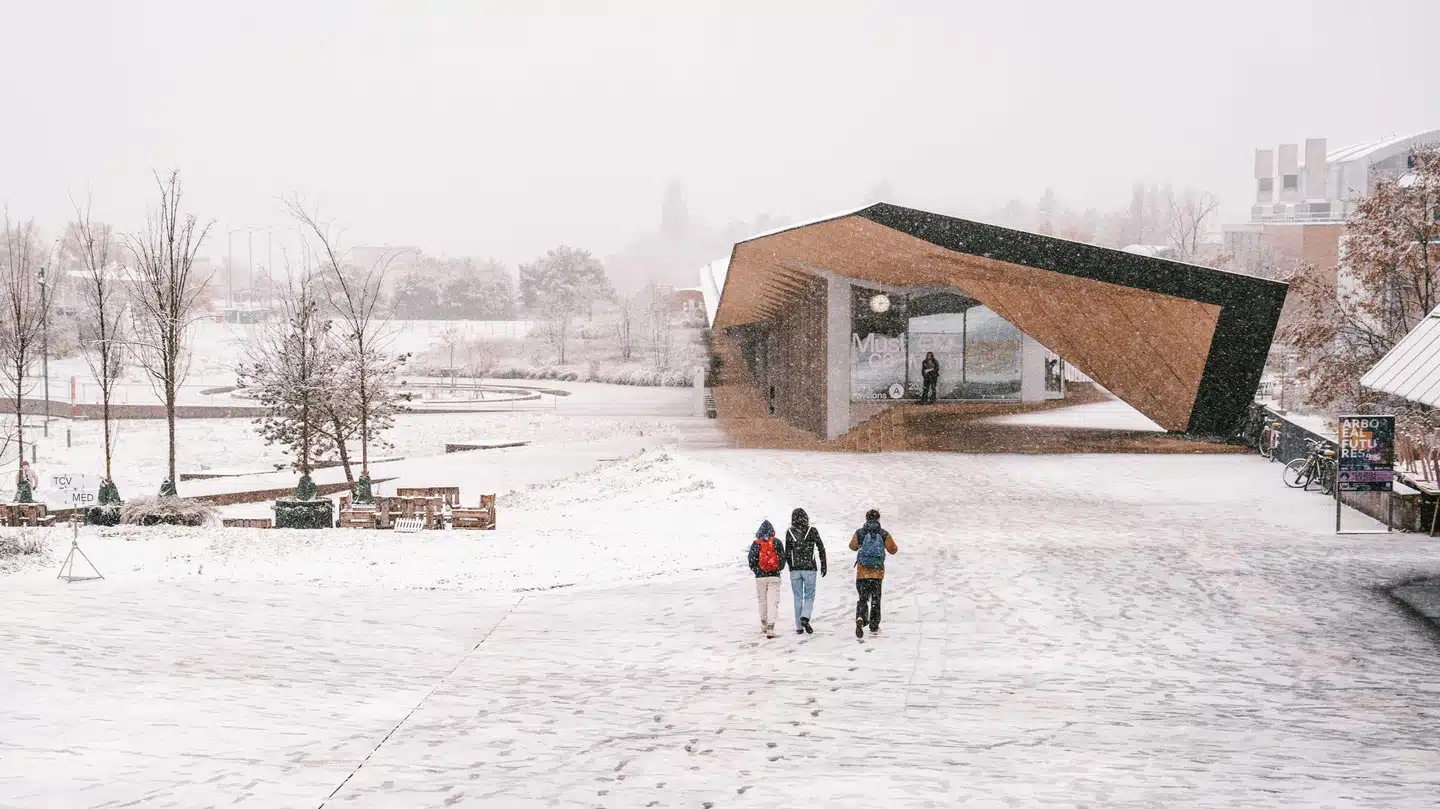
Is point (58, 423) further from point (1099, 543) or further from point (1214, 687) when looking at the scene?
point (1214, 687)

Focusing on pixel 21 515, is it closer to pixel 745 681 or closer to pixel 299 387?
pixel 299 387

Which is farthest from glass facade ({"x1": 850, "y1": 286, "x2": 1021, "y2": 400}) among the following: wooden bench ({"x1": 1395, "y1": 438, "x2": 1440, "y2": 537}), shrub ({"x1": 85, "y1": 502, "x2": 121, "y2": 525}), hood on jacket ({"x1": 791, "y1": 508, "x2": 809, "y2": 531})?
hood on jacket ({"x1": 791, "y1": 508, "x2": 809, "y2": 531})

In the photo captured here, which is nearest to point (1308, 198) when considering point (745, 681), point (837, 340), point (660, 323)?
point (660, 323)

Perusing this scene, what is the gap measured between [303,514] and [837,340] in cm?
1429

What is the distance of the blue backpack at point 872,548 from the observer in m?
11.3

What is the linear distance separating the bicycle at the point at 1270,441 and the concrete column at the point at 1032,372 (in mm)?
11443

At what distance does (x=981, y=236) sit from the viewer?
22625 mm

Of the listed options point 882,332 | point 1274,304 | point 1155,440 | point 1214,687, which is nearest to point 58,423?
point 882,332

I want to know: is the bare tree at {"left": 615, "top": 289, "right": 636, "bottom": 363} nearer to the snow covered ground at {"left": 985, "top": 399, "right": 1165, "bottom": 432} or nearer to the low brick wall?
the snow covered ground at {"left": 985, "top": 399, "right": 1165, "bottom": 432}

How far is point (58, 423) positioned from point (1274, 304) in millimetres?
50038

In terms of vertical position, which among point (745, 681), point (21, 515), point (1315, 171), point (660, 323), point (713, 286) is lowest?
point (745, 681)

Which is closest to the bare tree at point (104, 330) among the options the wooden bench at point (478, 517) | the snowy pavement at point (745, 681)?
the wooden bench at point (478, 517)

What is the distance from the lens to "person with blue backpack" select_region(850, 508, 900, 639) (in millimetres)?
11344

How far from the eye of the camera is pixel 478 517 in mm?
19328
